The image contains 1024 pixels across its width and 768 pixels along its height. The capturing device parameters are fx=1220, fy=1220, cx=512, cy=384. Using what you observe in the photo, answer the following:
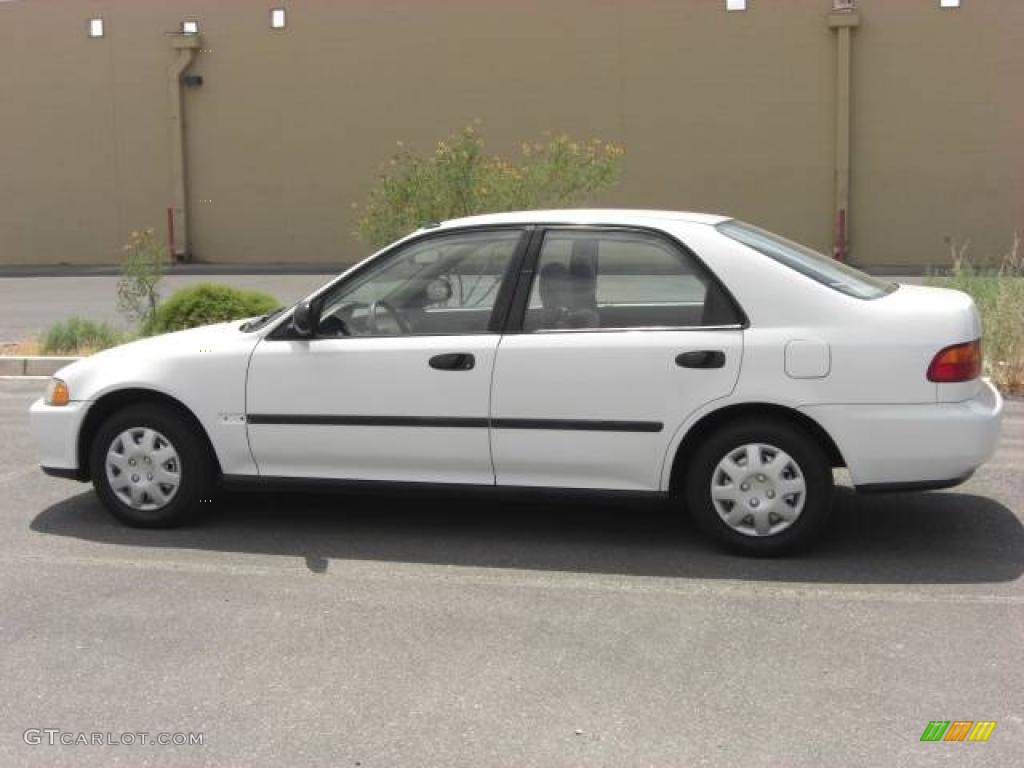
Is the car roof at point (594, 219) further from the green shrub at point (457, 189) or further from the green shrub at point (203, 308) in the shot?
the green shrub at point (457, 189)


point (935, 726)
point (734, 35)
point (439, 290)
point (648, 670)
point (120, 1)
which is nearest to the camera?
point (935, 726)

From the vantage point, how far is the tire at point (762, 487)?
532 cm

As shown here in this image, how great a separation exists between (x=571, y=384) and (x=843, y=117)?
19134mm

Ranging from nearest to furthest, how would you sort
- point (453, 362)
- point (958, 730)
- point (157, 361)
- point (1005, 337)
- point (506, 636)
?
point (958, 730), point (506, 636), point (453, 362), point (157, 361), point (1005, 337)

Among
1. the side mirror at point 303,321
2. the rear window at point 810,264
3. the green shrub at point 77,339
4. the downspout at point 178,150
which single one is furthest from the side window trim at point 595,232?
the downspout at point 178,150

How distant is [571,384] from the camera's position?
5.48 metres

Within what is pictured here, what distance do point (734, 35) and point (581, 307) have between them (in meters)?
19.1

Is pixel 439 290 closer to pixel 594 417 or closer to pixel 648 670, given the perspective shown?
pixel 594 417

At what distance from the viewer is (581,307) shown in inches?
223

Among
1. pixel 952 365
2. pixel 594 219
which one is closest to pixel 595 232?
pixel 594 219

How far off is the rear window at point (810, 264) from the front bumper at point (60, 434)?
3295 mm

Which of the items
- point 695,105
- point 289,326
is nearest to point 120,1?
point 695,105

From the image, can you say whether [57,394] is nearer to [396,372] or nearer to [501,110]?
[396,372]

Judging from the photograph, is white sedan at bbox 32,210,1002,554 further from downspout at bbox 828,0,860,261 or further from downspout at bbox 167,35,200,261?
downspout at bbox 167,35,200,261
